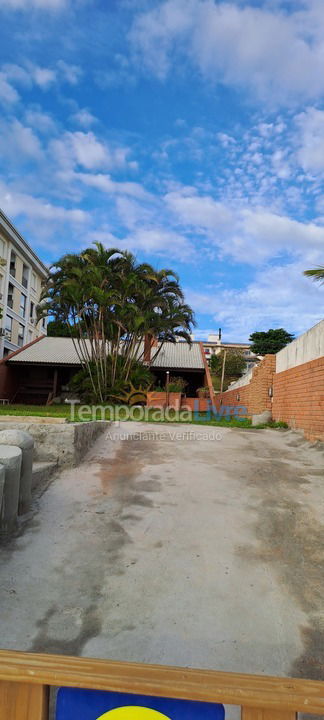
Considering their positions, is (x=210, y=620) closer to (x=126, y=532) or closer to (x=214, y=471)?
(x=126, y=532)

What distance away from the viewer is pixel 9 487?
3.37 m

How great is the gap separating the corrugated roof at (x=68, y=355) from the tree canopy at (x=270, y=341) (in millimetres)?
29152

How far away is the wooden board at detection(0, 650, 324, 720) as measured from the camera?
93 centimetres

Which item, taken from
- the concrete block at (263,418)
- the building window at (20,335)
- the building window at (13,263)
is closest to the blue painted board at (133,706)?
the concrete block at (263,418)

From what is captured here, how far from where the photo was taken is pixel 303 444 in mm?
7738

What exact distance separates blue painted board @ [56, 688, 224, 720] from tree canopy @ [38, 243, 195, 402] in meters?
17.3

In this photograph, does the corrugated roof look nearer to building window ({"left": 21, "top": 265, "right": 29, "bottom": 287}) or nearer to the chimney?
the chimney

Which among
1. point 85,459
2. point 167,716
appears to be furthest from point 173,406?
point 167,716

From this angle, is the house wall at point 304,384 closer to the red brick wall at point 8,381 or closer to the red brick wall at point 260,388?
the red brick wall at point 260,388

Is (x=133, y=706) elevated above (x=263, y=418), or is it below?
below

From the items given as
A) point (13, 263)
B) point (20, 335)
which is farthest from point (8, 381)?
point (13, 263)

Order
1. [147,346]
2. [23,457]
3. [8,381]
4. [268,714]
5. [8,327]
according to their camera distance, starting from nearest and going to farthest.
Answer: [268,714] → [23,457] → [147,346] → [8,381] → [8,327]

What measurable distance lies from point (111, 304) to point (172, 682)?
690 inches

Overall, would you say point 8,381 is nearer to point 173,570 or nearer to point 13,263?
point 13,263
